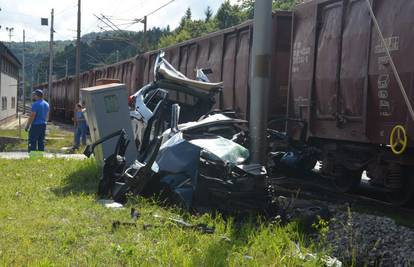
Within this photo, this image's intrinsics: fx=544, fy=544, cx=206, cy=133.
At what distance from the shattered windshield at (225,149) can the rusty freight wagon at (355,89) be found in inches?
72.1

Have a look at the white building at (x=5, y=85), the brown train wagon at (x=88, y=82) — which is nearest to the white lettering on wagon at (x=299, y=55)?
the brown train wagon at (x=88, y=82)

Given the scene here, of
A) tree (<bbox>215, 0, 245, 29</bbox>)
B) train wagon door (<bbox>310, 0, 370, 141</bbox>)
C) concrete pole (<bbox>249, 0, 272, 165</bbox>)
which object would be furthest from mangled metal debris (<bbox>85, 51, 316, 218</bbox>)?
tree (<bbox>215, 0, 245, 29</bbox>)

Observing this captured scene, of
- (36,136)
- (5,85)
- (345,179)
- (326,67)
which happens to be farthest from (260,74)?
(5,85)

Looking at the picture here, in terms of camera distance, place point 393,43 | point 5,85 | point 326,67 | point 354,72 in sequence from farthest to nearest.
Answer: point 5,85 < point 326,67 < point 354,72 < point 393,43

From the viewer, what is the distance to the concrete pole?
24.7 ft

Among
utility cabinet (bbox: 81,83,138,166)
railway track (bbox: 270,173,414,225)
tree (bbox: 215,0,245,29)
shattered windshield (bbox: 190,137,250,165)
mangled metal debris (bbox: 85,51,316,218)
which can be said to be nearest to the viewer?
mangled metal debris (bbox: 85,51,316,218)

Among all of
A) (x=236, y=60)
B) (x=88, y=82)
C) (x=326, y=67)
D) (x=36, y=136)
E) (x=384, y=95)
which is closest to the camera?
(x=384, y=95)

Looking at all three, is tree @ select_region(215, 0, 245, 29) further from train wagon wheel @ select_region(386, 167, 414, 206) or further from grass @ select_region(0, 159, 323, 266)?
grass @ select_region(0, 159, 323, 266)

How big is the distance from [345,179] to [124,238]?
5.22 meters

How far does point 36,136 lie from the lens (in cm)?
1289

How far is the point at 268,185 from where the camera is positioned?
6.38m

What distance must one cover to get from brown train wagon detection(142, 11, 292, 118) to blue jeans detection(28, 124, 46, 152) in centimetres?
415

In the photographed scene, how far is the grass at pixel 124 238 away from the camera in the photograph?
441 centimetres

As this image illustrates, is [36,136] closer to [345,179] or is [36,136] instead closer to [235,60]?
[235,60]
